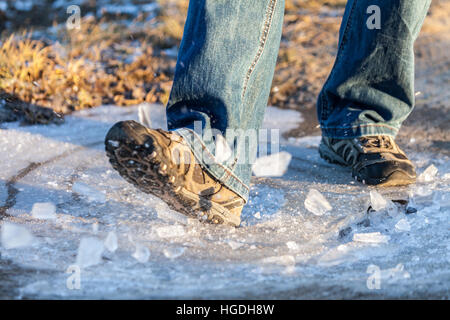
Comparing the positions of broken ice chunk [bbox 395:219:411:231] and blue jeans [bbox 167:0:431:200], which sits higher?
blue jeans [bbox 167:0:431:200]

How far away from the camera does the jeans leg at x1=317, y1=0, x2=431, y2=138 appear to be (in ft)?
6.57

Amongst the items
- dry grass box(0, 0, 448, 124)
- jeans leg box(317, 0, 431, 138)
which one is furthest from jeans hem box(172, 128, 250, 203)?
dry grass box(0, 0, 448, 124)

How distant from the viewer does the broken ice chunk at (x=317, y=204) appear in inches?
67.9

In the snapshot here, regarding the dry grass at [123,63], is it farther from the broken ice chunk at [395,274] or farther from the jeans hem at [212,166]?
the broken ice chunk at [395,274]

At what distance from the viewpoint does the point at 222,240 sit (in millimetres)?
1497

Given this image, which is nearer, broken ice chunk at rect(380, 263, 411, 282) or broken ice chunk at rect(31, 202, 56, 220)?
broken ice chunk at rect(380, 263, 411, 282)

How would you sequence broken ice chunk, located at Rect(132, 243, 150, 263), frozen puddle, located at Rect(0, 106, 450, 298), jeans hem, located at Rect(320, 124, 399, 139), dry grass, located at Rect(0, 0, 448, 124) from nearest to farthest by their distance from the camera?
frozen puddle, located at Rect(0, 106, 450, 298), broken ice chunk, located at Rect(132, 243, 150, 263), jeans hem, located at Rect(320, 124, 399, 139), dry grass, located at Rect(0, 0, 448, 124)

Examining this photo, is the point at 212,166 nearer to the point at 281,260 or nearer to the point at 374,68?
the point at 281,260

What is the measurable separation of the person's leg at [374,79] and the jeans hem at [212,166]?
2.09ft

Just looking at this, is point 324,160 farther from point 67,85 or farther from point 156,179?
point 67,85

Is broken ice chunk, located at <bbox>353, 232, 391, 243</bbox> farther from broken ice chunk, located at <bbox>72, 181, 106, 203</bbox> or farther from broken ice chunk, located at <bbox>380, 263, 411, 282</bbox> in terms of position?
broken ice chunk, located at <bbox>72, 181, 106, 203</bbox>

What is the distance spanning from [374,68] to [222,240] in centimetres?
99

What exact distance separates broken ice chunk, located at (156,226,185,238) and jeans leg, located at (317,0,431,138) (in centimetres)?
89

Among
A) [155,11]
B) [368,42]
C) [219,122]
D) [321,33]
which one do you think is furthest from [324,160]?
[155,11]
